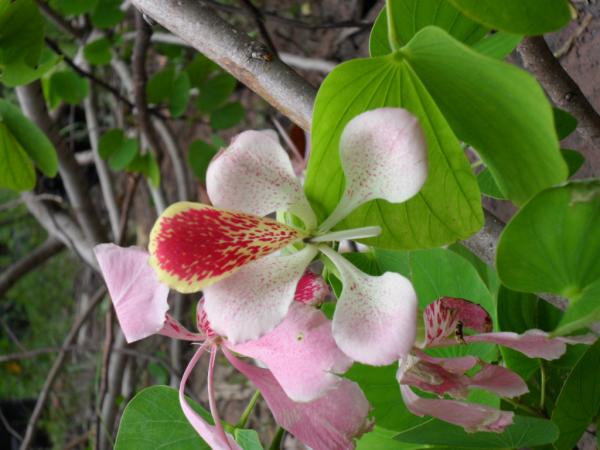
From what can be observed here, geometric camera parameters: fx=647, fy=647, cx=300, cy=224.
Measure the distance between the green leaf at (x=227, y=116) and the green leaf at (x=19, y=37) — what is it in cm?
40

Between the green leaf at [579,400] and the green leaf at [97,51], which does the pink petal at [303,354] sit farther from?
the green leaf at [97,51]

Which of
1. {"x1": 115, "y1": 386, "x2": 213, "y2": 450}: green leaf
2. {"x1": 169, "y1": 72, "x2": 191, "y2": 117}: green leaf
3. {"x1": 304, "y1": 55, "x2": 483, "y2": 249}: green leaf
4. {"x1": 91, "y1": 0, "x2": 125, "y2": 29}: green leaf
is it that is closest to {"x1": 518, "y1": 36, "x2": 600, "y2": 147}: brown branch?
{"x1": 304, "y1": 55, "x2": 483, "y2": 249}: green leaf

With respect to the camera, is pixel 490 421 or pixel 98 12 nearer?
pixel 490 421

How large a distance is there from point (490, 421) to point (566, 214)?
0.07 m

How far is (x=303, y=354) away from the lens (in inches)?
8.4

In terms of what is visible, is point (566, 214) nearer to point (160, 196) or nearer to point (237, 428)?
point (237, 428)

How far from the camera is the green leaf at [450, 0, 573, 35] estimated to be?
20 centimetres

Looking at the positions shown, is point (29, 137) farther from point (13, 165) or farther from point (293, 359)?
point (293, 359)

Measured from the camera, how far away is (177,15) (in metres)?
0.33

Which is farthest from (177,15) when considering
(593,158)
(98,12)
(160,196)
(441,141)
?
(160,196)

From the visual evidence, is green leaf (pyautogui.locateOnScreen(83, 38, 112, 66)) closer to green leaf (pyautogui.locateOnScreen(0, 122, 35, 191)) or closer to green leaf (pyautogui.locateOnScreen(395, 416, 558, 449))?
green leaf (pyautogui.locateOnScreen(0, 122, 35, 191))

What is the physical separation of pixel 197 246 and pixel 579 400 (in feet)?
0.65

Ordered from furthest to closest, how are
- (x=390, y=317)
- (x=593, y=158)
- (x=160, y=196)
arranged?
(x=160, y=196) → (x=593, y=158) → (x=390, y=317)

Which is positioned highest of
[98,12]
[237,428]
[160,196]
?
[98,12]
